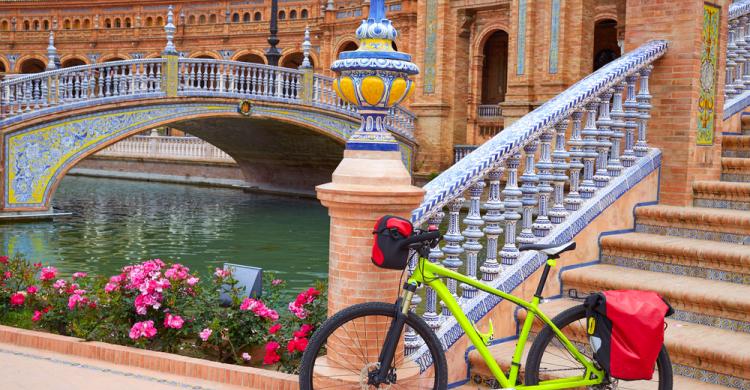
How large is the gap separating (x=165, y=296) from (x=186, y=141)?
2881cm

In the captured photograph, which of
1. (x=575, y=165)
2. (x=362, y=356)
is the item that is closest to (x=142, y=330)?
(x=362, y=356)


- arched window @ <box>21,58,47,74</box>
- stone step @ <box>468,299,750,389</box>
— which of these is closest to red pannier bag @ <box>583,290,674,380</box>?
A: stone step @ <box>468,299,750,389</box>

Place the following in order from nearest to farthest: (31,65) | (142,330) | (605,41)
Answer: (142,330)
(605,41)
(31,65)

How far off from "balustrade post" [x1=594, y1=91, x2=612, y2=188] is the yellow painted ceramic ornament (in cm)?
232

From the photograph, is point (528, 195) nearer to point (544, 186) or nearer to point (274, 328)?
point (544, 186)

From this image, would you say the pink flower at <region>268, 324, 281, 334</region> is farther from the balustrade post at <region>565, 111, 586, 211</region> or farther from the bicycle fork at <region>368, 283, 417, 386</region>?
the balustrade post at <region>565, 111, 586, 211</region>

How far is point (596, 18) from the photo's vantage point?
989 inches

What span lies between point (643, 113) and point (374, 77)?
3.01 metres

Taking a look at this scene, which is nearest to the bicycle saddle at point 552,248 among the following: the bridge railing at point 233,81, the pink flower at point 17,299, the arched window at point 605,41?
the pink flower at point 17,299

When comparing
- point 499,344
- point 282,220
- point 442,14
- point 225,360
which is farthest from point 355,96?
point 442,14

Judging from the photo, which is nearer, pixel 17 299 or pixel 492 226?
pixel 492 226

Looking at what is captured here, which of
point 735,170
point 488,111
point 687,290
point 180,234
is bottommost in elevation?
point 180,234

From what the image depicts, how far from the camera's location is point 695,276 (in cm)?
566

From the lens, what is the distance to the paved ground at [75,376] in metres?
5.05
